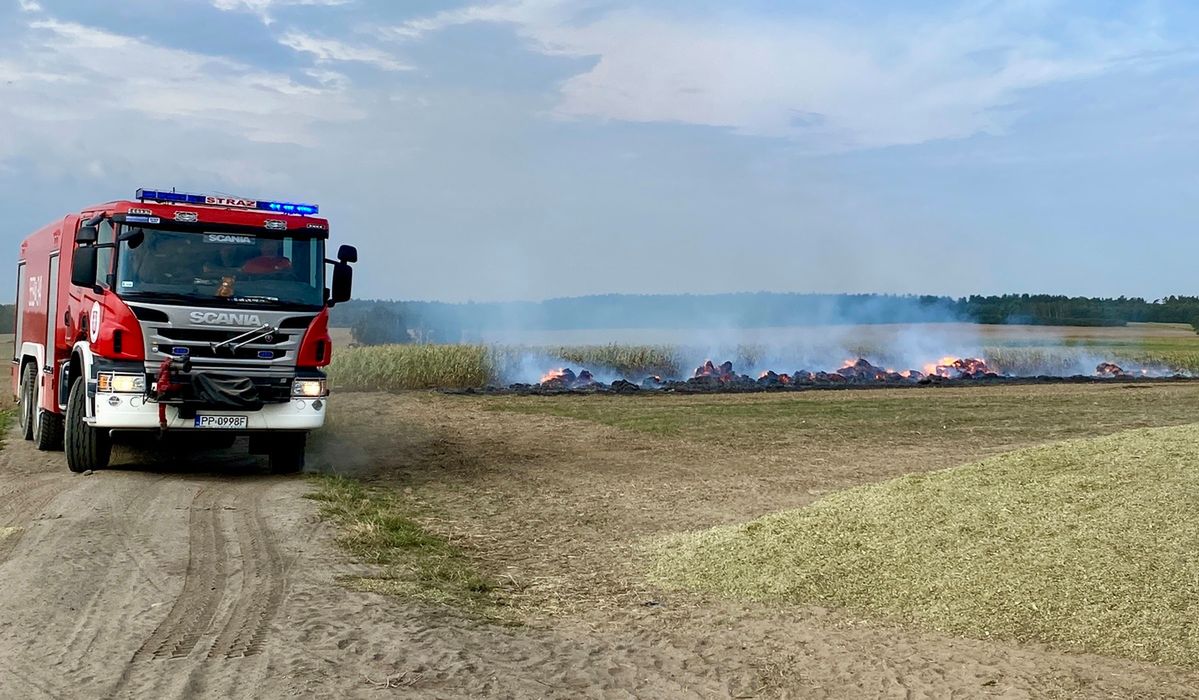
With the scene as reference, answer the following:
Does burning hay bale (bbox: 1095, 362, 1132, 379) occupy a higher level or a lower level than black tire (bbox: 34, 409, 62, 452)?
higher

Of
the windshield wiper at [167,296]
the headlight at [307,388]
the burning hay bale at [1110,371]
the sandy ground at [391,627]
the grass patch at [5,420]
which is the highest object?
the windshield wiper at [167,296]

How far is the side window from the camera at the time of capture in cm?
→ 1212

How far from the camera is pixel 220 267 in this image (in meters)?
12.5

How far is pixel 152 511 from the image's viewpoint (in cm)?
1027

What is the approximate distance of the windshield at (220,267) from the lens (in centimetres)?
1212

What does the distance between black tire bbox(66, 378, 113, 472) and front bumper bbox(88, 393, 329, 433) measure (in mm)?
750

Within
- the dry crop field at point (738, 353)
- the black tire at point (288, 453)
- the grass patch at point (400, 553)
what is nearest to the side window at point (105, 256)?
the black tire at point (288, 453)

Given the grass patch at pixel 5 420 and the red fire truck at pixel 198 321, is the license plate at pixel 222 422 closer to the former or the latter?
the red fire truck at pixel 198 321

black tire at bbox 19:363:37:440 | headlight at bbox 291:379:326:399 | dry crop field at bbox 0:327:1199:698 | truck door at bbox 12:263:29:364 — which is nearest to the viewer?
dry crop field at bbox 0:327:1199:698

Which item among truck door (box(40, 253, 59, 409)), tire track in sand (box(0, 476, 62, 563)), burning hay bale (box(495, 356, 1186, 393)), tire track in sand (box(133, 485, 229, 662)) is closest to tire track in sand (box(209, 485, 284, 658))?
tire track in sand (box(133, 485, 229, 662))

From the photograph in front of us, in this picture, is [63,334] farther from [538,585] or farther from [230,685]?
[230,685]

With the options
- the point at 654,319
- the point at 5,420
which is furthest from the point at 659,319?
the point at 5,420

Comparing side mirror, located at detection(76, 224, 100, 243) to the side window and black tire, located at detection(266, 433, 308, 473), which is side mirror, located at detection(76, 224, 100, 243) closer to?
the side window

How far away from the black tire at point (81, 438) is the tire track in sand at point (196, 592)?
2914 mm
